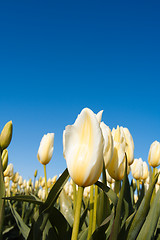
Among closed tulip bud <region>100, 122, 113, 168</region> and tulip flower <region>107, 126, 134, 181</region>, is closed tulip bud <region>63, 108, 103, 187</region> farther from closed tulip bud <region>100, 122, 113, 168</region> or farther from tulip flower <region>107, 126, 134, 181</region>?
tulip flower <region>107, 126, 134, 181</region>

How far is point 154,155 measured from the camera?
59.4 inches

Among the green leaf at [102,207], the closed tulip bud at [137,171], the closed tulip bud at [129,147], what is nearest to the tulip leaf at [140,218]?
the green leaf at [102,207]

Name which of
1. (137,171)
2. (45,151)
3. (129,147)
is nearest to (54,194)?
(129,147)

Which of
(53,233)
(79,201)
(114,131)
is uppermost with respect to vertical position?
(114,131)

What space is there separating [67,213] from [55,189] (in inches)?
27.2

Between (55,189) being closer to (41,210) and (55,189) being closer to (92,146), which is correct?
(41,210)

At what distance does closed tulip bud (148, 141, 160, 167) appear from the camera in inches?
59.0

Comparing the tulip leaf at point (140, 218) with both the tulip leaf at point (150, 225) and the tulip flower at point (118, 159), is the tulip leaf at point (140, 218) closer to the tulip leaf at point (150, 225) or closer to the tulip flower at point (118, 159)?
the tulip leaf at point (150, 225)

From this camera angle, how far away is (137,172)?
1852mm

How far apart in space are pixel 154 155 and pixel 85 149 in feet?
2.97

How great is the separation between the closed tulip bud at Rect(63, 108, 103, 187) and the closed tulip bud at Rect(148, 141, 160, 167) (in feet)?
2.85

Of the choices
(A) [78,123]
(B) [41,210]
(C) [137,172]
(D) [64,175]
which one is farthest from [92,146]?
(C) [137,172]

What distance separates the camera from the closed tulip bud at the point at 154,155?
150 centimetres

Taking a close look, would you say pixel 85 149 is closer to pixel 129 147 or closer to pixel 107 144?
pixel 107 144
